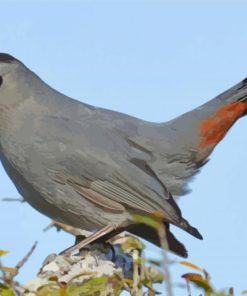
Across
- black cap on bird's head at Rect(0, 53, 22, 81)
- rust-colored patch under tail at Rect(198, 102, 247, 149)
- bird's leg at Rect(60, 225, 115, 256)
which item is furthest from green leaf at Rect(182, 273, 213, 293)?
black cap on bird's head at Rect(0, 53, 22, 81)

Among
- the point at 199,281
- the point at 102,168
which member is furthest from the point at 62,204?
the point at 199,281

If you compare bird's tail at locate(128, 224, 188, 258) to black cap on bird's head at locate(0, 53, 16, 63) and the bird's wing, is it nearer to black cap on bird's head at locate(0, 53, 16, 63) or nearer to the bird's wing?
Result: the bird's wing

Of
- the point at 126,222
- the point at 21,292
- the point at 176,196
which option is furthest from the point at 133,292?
the point at 176,196

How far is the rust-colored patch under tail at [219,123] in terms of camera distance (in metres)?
4.30

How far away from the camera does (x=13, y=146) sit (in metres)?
4.10

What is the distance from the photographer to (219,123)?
4309 mm

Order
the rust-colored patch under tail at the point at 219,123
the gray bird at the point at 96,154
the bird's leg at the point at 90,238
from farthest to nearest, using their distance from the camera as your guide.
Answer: the rust-colored patch under tail at the point at 219,123 < the gray bird at the point at 96,154 < the bird's leg at the point at 90,238

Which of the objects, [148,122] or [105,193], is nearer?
[105,193]

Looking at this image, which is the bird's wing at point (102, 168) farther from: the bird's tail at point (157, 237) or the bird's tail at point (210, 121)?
the bird's tail at point (210, 121)

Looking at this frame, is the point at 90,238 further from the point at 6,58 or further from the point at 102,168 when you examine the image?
the point at 6,58

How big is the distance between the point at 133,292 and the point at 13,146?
2190 mm

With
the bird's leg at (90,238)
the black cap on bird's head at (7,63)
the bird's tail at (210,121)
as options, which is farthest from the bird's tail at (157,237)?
the black cap on bird's head at (7,63)

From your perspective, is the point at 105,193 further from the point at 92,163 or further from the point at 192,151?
the point at 192,151

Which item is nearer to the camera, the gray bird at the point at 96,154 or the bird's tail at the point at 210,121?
the gray bird at the point at 96,154
